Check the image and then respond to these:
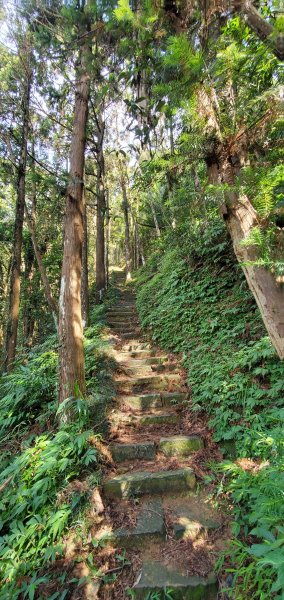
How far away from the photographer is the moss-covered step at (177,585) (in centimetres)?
205

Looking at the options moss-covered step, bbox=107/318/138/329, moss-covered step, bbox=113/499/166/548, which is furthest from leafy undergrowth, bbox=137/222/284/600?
moss-covered step, bbox=107/318/138/329

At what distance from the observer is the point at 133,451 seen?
3.34m

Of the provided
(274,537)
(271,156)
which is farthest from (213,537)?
(271,156)

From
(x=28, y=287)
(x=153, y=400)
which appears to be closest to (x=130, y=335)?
(x=153, y=400)

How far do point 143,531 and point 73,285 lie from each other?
2665 millimetres

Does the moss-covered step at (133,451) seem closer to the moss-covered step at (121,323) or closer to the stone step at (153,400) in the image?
the stone step at (153,400)

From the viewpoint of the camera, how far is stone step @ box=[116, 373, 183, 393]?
4.60m

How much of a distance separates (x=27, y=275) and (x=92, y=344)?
293 inches

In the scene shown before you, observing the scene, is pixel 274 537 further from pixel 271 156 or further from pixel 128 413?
pixel 271 156

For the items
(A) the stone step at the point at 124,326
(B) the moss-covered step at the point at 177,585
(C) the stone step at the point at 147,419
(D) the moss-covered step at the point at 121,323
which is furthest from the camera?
(D) the moss-covered step at the point at 121,323

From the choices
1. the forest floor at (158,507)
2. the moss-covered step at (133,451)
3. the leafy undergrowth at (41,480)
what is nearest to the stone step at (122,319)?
the forest floor at (158,507)

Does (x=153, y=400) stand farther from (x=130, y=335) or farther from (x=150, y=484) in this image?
(x=130, y=335)

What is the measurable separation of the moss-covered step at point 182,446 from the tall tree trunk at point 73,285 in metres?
1.18

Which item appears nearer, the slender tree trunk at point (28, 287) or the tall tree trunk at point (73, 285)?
the tall tree trunk at point (73, 285)
